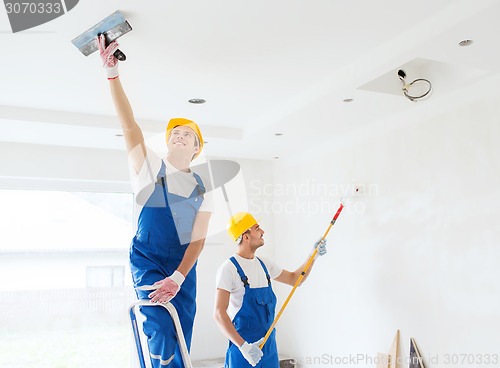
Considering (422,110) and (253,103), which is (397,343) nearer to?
(422,110)

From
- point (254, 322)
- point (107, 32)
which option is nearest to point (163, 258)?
point (107, 32)

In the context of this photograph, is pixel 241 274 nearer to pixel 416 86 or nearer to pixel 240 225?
pixel 240 225

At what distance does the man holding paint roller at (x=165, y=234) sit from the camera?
1903mm

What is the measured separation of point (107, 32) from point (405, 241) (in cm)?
269

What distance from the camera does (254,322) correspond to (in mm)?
3410

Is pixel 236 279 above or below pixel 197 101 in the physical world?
below

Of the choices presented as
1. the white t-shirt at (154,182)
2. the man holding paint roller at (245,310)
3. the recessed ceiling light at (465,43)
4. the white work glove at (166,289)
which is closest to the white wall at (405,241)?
the recessed ceiling light at (465,43)

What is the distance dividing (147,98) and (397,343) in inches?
109

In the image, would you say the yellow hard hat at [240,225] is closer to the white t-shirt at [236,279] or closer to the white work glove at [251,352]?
the white t-shirt at [236,279]

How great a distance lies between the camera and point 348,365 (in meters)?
4.43


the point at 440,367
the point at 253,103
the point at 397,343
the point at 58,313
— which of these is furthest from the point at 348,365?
the point at 58,313

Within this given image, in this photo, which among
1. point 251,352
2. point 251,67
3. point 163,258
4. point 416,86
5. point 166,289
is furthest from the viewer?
point 416,86

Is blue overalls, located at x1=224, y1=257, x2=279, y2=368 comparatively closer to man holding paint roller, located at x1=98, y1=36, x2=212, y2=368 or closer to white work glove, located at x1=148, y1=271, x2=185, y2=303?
man holding paint roller, located at x1=98, y1=36, x2=212, y2=368

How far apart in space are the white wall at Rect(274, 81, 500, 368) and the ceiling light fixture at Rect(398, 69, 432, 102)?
0.27 m
